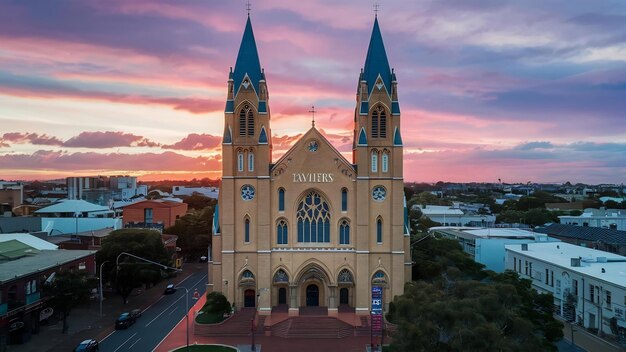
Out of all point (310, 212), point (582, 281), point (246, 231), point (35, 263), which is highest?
point (310, 212)

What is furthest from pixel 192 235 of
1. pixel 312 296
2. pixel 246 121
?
pixel 246 121

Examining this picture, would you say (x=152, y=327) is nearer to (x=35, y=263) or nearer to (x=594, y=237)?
(x=35, y=263)

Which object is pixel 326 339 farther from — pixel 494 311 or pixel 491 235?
pixel 491 235

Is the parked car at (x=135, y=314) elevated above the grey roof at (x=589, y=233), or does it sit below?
below

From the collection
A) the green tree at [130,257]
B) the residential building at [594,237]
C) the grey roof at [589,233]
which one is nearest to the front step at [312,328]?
the green tree at [130,257]

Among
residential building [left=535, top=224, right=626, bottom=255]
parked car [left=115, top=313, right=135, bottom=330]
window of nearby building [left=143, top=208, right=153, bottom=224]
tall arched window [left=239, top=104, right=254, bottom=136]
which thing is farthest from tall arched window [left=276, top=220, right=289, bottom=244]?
window of nearby building [left=143, top=208, right=153, bottom=224]

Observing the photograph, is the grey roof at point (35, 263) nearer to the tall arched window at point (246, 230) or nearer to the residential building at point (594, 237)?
the tall arched window at point (246, 230)
